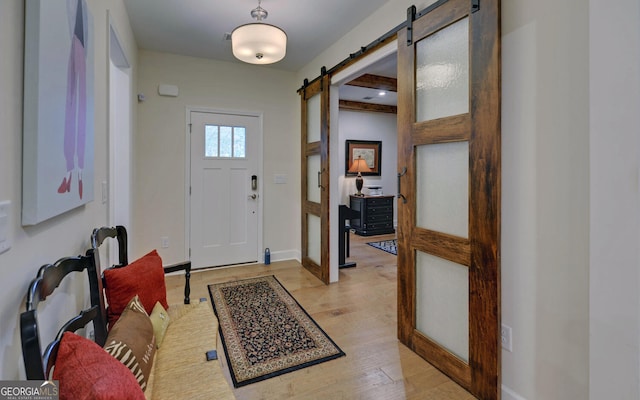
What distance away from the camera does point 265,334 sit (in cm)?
245

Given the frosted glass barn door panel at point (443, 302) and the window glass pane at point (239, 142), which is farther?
the window glass pane at point (239, 142)

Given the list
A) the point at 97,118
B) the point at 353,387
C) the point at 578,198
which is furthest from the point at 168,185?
the point at 578,198

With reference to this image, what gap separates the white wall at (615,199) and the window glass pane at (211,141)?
3.78 meters

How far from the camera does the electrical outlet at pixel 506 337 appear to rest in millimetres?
1655

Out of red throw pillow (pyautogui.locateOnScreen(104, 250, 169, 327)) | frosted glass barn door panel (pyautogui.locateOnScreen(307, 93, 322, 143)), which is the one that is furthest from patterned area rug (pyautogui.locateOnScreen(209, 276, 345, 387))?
frosted glass barn door panel (pyautogui.locateOnScreen(307, 93, 322, 143))

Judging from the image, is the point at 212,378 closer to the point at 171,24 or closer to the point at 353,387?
the point at 353,387

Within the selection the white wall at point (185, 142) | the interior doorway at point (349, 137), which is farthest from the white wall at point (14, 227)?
the white wall at point (185, 142)

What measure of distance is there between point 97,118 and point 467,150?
2.13m

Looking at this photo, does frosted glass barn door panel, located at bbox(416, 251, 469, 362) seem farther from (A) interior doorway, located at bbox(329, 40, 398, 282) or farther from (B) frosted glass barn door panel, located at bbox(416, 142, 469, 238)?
(A) interior doorway, located at bbox(329, 40, 398, 282)

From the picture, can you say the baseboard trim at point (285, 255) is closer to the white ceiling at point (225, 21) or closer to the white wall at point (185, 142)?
the white wall at point (185, 142)

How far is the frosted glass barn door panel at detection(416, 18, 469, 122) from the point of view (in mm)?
1836

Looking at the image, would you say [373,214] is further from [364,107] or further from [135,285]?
[135,285]

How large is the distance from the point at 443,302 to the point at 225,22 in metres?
3.09

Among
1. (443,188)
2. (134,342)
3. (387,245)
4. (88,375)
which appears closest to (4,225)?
(88,375)
